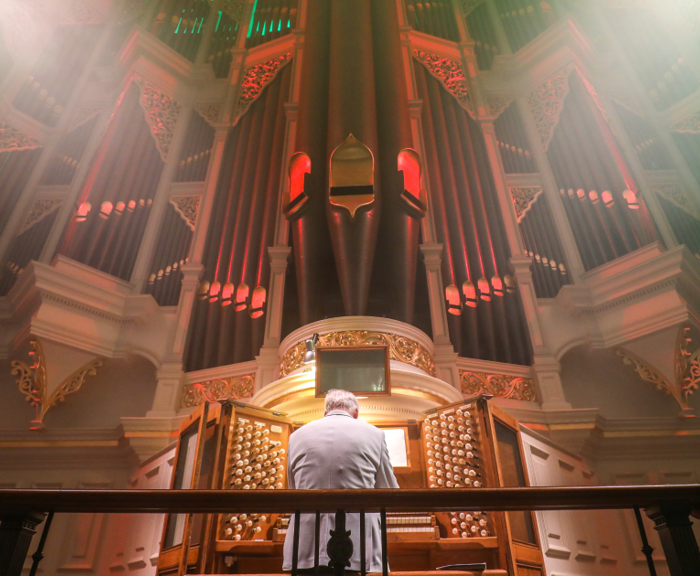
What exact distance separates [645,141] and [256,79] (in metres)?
5.28

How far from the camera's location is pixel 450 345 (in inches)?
215

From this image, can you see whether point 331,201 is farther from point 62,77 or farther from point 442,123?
point 62,77

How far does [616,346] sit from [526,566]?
2962 mm

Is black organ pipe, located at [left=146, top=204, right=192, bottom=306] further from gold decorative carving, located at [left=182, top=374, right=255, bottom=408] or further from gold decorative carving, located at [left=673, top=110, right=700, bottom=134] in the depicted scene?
gold decorative carving, located at [left=673, top=110, right=700, bottom=134]

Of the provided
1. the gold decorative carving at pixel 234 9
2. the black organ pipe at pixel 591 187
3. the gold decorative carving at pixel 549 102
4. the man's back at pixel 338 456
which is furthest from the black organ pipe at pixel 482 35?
the man's back at pixel 338 456

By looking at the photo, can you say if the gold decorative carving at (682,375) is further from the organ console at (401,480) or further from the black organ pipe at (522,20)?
the black organ pipe at (522,20)

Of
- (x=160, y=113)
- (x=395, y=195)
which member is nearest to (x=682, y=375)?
(x=395, y=195)

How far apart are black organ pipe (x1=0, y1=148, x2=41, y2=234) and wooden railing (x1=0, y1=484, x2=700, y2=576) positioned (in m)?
6.08

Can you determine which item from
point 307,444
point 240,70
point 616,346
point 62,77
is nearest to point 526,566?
point 307,444

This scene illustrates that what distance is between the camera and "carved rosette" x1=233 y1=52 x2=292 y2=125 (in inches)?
322

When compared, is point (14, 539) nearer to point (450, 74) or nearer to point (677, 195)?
point (677, 195)

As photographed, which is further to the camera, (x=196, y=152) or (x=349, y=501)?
(x=196, y=152)

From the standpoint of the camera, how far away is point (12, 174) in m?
7.20

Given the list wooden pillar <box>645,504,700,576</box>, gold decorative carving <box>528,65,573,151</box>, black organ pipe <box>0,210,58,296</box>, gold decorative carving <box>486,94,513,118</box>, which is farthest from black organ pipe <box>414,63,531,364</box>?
black organ pipe <box>0,210,58,296</box>
